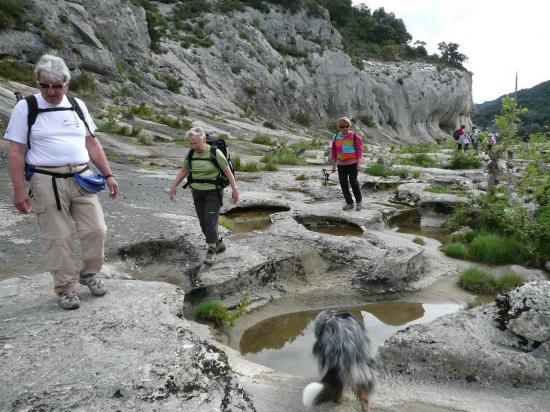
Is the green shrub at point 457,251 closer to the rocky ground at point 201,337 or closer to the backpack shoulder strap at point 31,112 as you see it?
the rocky ground at point 201,337

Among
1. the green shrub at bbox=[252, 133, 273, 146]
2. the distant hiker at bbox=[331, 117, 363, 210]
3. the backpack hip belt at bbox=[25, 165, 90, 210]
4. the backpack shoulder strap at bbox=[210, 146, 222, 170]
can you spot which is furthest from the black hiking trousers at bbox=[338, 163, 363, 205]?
the green shrub at bbox=[252, 133, 273, 146]

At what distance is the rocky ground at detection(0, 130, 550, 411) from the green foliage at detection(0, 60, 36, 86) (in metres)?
14.2

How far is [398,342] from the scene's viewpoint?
3.64 metres

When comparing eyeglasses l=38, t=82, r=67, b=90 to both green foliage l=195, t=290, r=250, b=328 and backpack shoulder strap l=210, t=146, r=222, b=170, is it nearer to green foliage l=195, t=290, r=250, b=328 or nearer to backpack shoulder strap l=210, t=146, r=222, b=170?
backpack shoulder strap l=210, t=146, r=222, b=170

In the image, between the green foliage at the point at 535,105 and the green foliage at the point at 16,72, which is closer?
the green foliage at the point at 16,72

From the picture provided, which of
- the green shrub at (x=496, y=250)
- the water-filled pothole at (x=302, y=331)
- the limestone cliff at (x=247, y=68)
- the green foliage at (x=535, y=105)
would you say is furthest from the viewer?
the green foliage at (x=535, y=105)

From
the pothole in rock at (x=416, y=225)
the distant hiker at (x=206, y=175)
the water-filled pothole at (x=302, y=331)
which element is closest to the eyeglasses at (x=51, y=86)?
the distant hiker at (x=206, y=175)

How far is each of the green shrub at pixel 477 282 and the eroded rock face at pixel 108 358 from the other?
3.97 metres

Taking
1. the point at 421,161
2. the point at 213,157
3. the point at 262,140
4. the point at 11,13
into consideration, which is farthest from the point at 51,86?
the point at 11,13

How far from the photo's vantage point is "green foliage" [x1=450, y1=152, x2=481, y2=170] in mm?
16562

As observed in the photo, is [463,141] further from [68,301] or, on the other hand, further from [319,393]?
[68,301]

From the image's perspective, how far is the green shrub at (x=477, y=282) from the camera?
5.77m

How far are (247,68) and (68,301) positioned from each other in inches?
1357

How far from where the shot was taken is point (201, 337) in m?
3.55
